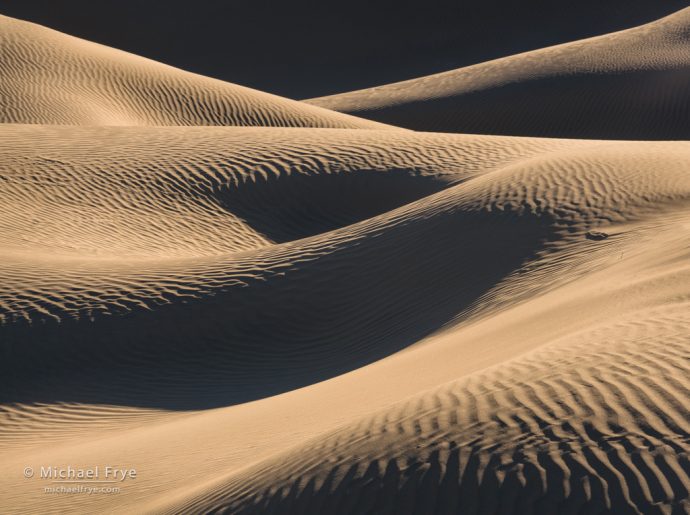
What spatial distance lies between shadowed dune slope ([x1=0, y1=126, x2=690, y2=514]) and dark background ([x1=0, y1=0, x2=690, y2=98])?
66.5 ft

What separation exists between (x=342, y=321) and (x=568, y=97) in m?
17.6

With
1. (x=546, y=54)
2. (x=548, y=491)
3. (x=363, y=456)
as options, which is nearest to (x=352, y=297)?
(x=363, y=456)

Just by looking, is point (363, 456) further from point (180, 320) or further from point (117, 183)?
point (117, 183)

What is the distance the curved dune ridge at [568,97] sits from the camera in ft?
80.3

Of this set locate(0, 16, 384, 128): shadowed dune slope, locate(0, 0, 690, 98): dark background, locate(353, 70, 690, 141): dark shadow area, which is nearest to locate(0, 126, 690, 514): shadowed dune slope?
locate(0, 16, 384, 128): shadowed dune slope

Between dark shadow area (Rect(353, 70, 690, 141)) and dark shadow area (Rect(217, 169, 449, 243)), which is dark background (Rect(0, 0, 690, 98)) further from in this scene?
dark shadow area (Rect(217, 169, 449, 243))

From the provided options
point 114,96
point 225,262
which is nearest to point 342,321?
point 225,262

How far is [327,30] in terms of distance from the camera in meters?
38.4

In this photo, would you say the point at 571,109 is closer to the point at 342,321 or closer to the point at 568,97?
the point at 568,97

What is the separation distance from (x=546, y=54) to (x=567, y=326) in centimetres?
2426

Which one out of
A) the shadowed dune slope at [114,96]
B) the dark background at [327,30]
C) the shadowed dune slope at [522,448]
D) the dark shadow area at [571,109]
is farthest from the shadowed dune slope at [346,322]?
the dark background at [327,30]

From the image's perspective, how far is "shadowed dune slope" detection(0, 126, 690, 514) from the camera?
3.98 metres

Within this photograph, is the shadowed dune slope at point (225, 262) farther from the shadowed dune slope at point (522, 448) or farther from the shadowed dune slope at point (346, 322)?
the shadowed dune slope at point (522, 448)

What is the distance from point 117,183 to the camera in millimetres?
14484
